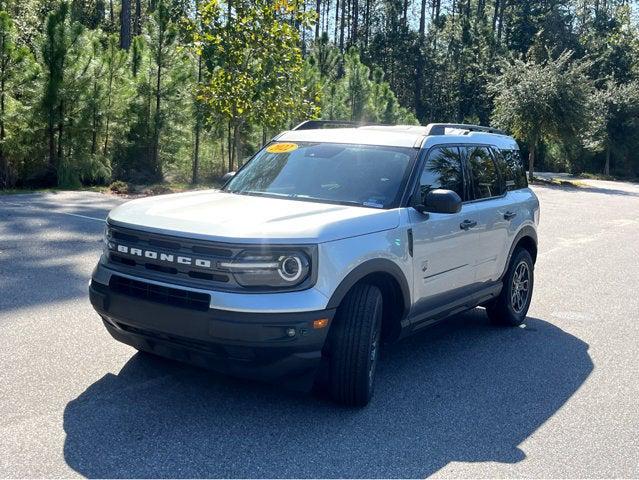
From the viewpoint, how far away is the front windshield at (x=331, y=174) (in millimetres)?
5125

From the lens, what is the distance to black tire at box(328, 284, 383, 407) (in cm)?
433

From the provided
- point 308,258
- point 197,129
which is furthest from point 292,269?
point 197,129

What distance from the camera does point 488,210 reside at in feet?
20.0

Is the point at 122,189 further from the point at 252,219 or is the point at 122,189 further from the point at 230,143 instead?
the point at 252,219

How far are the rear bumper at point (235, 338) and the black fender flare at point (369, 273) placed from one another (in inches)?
4.3

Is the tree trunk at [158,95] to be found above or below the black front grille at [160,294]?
above

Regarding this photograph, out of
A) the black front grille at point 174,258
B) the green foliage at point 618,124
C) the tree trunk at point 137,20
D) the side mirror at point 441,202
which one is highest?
the tree trunk at point 137,20

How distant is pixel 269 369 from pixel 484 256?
2713 millimetres

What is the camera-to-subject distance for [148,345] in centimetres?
434

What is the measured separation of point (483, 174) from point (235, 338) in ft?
10.7

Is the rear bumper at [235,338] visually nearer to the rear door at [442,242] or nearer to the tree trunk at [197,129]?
the rear door at [442,242]

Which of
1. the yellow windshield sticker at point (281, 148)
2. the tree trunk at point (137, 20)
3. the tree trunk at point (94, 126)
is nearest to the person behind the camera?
the yellow windshield sticker at point (281, 148)

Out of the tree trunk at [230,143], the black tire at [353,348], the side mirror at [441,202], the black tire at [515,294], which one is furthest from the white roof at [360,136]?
the tree trunk at [230,143]

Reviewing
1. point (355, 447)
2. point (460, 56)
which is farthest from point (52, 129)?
point (460, 56)
